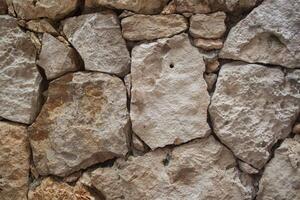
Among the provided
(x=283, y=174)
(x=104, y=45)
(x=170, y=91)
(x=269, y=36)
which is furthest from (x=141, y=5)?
(x=283, y=174)

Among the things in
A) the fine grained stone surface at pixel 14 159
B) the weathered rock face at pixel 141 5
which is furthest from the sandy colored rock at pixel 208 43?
the fine grained stone surface at pixel 14 159

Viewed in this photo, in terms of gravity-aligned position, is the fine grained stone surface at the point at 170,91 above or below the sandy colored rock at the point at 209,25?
below

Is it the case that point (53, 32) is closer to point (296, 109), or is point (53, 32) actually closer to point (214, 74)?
point (214, 74)

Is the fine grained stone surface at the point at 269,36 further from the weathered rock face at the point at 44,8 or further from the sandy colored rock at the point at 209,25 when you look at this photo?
the weathered rock face at the point at 44,8

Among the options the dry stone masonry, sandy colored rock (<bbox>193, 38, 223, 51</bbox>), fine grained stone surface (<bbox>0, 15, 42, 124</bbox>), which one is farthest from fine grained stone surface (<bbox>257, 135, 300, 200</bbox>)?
fine grained stone surface (<bbox>0, 15, 42, 124</bbox>)

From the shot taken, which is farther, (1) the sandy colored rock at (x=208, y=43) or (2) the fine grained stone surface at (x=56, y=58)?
(2) the fine grained stone surface at (x=56, y=58)

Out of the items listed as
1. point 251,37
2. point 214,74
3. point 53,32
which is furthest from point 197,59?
point 53,32

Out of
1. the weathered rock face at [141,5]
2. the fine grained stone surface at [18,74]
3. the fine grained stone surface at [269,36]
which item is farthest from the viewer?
the fine grained stone surface at [18,74]

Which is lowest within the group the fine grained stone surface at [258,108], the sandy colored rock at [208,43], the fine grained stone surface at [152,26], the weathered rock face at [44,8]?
the fine grained stone surface at [258,108]
